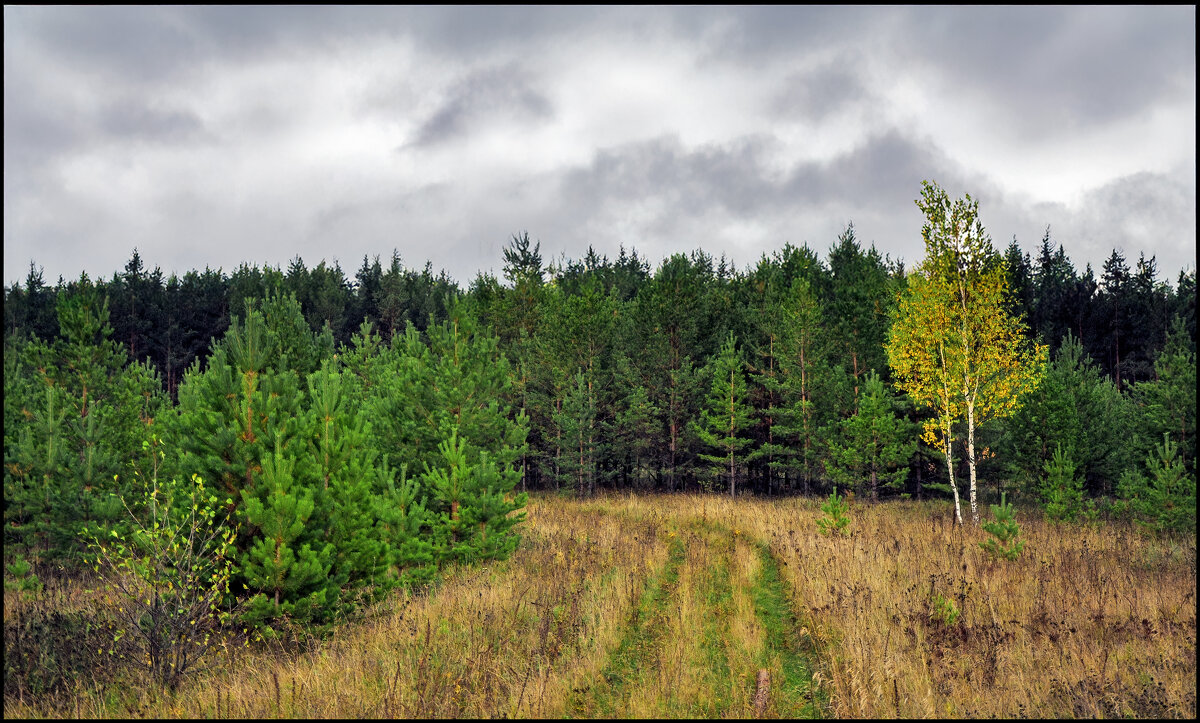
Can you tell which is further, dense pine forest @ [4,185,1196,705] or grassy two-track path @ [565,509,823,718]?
dense pine forest @ [4,185,1196,705]

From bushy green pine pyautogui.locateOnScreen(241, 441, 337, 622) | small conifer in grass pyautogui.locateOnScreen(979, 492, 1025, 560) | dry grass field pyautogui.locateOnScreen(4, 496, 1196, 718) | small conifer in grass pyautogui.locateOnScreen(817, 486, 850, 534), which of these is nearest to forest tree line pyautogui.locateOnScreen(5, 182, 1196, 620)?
bushy green pine pyautogui.locateOnScreen(241, 441, 337, 622)

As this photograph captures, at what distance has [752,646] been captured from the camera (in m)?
8.25

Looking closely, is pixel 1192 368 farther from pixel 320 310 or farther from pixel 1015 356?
pixel 320 310

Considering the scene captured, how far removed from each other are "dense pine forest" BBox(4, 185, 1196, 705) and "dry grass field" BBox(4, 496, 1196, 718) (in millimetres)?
1174

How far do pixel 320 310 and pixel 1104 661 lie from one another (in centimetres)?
7271

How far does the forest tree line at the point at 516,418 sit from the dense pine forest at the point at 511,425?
84 millimetres

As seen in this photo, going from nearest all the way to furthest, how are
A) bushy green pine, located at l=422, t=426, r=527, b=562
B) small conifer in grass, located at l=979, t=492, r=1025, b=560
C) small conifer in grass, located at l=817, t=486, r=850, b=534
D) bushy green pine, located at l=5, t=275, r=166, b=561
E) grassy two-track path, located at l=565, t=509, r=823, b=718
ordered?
grassy two-track path, located at l=565, t=509, r=823, b=718 → small conifer in grass, located at l=979, t=492, r=1025, b=560 → bushy green pine, located at l=422, t=426, r=527, b=562 → small conifer in grass, located at l=817, t=486, r=850, b=534 → bushy green pine, located at l=5, t=275, r=166, b=561

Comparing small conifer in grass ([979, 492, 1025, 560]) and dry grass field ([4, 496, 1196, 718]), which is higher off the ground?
small conifer in grass ([979, 492, 1025, 560])

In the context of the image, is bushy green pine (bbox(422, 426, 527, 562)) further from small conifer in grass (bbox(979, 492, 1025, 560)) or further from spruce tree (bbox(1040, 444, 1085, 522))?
spruce tree (bbox(1040, 444, 1085, 522))

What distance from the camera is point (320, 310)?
6875 centimetres

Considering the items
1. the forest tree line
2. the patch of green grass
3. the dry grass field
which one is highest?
the forest tree line

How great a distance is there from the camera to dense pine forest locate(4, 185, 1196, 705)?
29.7 ft

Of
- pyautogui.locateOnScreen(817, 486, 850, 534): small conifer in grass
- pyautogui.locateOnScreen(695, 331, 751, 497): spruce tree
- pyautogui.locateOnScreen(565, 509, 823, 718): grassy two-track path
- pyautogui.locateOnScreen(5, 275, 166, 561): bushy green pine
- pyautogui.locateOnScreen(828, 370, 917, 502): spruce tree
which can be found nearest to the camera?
pyautogui.locateOnScreen(565, 509, 823, 718): grassy two-track path

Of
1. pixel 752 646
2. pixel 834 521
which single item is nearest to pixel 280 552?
pixel 752 646
